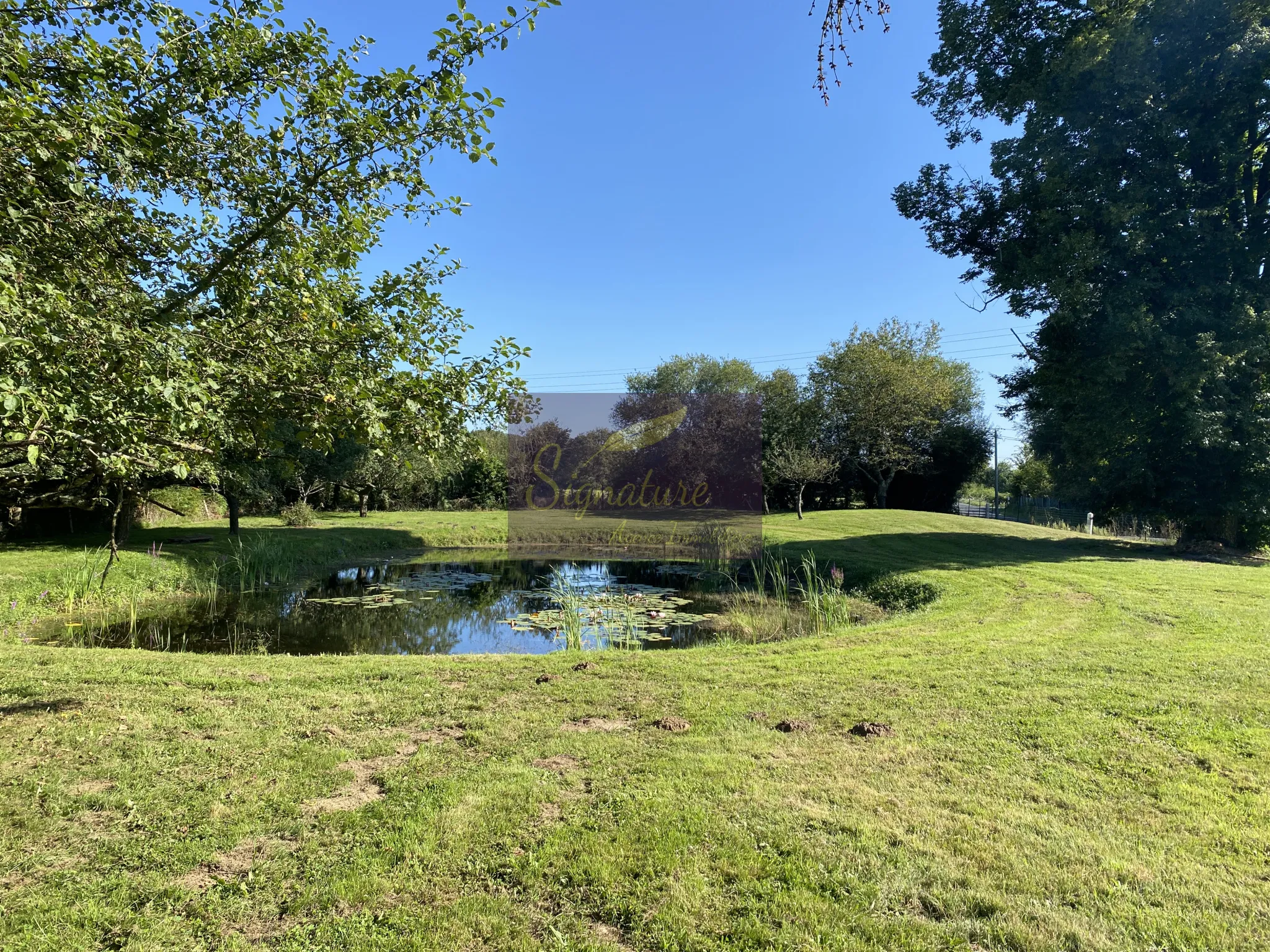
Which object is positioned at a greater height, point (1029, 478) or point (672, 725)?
point (1029, 478)

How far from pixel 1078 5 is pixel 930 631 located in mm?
16950

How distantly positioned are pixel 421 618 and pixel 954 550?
13.4m

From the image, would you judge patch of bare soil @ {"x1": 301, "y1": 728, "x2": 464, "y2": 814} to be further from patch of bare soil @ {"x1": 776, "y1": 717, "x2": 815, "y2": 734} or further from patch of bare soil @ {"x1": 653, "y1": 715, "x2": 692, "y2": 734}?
patch of bare soil @ {"x1": 776, "y1": 717, "x2": 815, "y2": 734}

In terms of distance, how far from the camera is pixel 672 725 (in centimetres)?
470

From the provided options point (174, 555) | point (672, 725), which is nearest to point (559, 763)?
point (672, 725)

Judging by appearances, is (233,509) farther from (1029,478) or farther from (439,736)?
(1029,478)

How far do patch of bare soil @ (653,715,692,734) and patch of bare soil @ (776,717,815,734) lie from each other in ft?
2.25

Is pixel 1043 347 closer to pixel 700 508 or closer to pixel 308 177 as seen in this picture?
pixel 308 177

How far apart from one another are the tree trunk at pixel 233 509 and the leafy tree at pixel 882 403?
29942 mm

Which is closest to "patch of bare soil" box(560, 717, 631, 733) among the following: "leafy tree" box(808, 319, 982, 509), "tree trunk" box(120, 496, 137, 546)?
"tree trunk" box(120, 496, 137, 546)

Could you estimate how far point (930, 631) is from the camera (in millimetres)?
8008

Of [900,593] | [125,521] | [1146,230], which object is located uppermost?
[1146,230]

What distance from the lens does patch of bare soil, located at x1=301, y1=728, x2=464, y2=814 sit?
3.47 m

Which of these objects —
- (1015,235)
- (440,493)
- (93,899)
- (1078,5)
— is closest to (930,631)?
(93,899)
